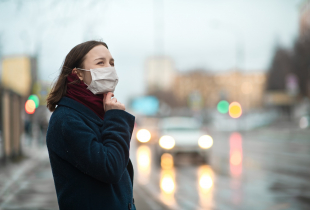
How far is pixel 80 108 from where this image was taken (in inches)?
83.6

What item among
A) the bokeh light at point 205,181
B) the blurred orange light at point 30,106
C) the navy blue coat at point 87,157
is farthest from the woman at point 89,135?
the blurred orange light at point 30,106

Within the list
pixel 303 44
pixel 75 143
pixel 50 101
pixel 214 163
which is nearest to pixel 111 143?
pixel 75 143

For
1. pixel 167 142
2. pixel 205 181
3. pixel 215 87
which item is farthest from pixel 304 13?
pixel 205 181

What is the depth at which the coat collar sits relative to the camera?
2.11 metres

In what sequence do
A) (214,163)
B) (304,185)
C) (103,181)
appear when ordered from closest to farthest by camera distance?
(103,181)
(304,185)
(214,163)

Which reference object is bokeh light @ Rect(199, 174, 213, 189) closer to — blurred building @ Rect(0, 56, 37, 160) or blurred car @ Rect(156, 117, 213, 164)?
blurred car @ Rect(156, 117, 213, 164)

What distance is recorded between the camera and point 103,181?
6.41 feet

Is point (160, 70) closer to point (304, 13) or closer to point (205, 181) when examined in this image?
point (304, 13)

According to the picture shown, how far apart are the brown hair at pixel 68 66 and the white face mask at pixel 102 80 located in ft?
0.34

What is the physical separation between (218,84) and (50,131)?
77250mm

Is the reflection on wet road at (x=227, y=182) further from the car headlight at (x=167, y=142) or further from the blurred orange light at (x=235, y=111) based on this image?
the blurred orange light at (x=235, y=111)

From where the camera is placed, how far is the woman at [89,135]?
1952mm

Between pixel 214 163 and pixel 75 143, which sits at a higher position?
pixel 75 143

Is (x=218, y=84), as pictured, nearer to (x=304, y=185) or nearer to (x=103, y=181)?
(x=304, y=185)
